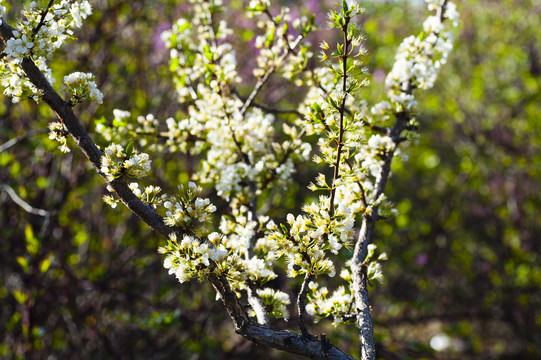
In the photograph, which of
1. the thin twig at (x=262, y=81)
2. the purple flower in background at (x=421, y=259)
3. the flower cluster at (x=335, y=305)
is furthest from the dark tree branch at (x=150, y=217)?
the purple flower in background at (x=421, y=259)

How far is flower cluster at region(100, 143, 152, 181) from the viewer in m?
1.50

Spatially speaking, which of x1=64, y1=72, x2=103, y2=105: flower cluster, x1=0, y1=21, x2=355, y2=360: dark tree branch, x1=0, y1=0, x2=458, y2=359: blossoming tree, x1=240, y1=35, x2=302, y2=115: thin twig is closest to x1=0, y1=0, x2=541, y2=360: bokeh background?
x1=0, y1=0, x2=458, y2=359: blossoming tree

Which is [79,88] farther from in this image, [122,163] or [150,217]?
[150,217]

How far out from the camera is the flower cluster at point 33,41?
152 centimetres

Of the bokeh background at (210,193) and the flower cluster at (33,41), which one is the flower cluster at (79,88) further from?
the bokeh background at (210,193)

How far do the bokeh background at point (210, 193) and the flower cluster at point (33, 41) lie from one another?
1.41m

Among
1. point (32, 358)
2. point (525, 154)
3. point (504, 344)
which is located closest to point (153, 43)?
point (32, 358)

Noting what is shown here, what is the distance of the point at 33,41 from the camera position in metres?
1.58

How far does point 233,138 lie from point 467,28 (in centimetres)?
780

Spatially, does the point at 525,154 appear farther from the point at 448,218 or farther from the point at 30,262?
the point at 30,262

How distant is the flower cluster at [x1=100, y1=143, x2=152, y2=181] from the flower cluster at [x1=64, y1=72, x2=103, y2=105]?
0.22 metres

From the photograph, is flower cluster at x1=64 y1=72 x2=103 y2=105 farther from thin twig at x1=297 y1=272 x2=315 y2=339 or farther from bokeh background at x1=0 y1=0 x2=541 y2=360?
bokeh background at x1=0 y1=0 x2=541 y2=360

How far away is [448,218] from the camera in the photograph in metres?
5.44

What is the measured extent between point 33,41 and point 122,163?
0.54 metres
